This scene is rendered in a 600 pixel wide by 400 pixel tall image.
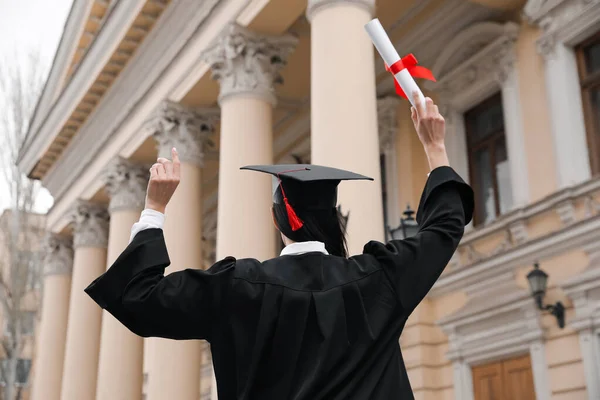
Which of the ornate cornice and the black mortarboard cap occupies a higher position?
the ornate cornice

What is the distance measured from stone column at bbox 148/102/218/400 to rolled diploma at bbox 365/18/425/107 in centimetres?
1051

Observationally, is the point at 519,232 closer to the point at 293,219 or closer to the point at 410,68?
the point at 410,68

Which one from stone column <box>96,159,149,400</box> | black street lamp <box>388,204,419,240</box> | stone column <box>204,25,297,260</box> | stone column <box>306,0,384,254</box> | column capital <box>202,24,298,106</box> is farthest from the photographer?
stone column <box>96,159,149,400</box>

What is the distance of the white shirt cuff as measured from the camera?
2.38 meters

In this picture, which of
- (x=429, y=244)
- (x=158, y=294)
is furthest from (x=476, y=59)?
(x=158, y=294)

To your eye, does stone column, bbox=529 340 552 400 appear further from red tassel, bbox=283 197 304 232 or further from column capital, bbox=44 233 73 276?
column capital, bbox=44 233 73 276

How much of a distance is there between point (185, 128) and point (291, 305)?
1249cm

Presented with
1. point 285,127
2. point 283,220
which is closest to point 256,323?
point 283,220

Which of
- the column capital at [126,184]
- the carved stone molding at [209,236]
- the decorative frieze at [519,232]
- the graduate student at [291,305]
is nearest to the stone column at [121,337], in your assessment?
the column capital at [126,184]

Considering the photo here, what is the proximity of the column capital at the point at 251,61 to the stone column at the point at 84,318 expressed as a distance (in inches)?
359

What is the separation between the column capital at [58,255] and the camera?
22922 mm

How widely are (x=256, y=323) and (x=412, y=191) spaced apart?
12267 millimetres

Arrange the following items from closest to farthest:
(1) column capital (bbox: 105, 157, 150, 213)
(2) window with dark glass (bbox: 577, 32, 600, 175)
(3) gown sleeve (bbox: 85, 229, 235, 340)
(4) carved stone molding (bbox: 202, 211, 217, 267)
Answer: (3) gown sleeve (bbox: 85, 229, 235, 340) → (2) window with dark glass (bbox: 577, 32, 600, 175) → (1) column capital (bbox: 105, 157, 150, 213) → (4) carved stone molding (bbox: 202, 211, 217, 267)

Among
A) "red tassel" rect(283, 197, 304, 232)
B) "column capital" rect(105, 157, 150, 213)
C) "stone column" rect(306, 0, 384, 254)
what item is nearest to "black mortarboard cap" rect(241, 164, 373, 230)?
"red tassel" rect(283, 197, 304, 232)
